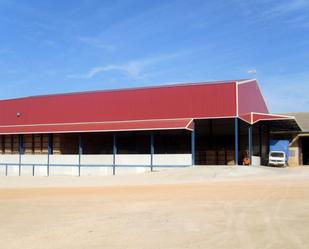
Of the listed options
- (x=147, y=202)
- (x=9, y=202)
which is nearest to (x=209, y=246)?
(x=147, y=202)

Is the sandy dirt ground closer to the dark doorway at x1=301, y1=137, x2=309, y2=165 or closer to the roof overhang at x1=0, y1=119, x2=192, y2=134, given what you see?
the roof overhang at x1=0, y1=119, x2=192, y2=134

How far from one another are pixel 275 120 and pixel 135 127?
12.4 m

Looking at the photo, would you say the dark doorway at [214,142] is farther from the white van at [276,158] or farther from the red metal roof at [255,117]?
the white van at [276,158]

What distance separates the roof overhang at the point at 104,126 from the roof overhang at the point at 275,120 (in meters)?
4.99

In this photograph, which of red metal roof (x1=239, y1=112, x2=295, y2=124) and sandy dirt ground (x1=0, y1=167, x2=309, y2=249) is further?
red metal roof (x1=239, y1=112, x2=295, y2=124)

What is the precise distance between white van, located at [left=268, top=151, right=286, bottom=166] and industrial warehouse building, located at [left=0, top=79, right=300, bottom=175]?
1.03 m

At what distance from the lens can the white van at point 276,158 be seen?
45.7 metres

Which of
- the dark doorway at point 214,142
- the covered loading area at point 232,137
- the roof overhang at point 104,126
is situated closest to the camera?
the roof overhang at point 104,126

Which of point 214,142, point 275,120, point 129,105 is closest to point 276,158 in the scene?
point 275,120

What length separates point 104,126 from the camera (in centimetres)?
4288

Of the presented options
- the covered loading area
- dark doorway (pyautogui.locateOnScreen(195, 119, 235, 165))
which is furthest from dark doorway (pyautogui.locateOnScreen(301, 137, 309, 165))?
dark doorway (pyautogui.locateOnScreen(195, 119, 235, 165))

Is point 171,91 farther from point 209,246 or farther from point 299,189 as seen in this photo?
point 209,246

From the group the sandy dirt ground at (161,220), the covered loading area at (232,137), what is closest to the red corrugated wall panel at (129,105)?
the covered loading area at (232,137)

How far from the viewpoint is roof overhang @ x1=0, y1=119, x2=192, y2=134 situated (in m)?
39.7
